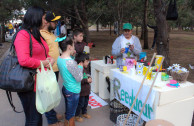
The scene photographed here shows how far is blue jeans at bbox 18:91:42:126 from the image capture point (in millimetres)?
1812

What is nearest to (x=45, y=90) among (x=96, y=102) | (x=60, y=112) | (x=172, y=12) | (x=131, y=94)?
(x=131, y=94)

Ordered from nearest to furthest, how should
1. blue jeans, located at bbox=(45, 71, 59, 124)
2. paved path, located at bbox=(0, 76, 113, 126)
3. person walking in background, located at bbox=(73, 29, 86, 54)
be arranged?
blue jeans, located at bbox=(45, 71, 59, 124) < paved path, located at bbox=(0, 76, 113, 126) < person walking in background, located at bbox=(73, 29, 86, 54)

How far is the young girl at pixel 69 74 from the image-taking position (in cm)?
221

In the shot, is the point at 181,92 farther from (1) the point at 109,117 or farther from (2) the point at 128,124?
(1) the point at 109,117

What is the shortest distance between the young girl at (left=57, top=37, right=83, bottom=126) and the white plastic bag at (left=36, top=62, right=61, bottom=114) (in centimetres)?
32

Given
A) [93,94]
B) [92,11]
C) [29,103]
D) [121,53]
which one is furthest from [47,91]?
[92,11]

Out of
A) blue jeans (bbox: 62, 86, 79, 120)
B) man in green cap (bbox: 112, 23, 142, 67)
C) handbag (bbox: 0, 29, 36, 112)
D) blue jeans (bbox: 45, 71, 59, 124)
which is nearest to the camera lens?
handbag (bbox: 0, 29, 36, 112)

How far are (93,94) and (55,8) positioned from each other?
24.5 feet

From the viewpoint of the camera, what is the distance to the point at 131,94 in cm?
260

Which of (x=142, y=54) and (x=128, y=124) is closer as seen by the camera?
(x=128, y=124)

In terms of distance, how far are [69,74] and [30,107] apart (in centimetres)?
65

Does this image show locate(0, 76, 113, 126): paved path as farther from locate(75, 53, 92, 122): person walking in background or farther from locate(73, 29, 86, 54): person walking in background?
locate(73, 29, 86, 54): person walking in background

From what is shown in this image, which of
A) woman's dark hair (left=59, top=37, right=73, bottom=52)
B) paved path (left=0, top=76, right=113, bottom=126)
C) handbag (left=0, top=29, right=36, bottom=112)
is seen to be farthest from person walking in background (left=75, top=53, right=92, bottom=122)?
handbag (left=0, top=29, right=36, bottom=112)

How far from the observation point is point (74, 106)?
2.44 m
